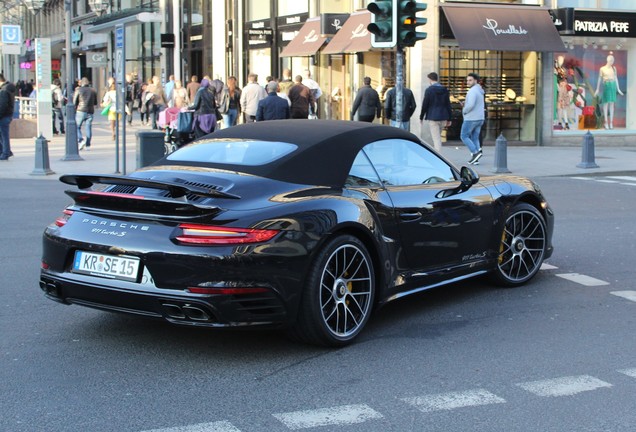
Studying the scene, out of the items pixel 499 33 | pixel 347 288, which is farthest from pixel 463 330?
pixel 499 33

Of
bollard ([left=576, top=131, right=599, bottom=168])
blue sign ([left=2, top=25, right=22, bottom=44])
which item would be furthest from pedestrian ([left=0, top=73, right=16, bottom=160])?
bollard ([left=576, top=131, right=599, bottom=168])

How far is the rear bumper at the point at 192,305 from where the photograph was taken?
536 centimetres

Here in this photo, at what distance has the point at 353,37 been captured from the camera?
27031 millimetres

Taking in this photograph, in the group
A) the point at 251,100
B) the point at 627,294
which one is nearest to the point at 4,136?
the point at 251,100

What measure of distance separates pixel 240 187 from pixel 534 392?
6.89ft

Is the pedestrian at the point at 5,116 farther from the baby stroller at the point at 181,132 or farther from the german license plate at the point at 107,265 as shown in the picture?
the german license plate at the point at 107,265

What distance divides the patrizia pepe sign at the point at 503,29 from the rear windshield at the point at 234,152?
1975 cm

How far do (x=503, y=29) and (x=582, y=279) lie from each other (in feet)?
59.8

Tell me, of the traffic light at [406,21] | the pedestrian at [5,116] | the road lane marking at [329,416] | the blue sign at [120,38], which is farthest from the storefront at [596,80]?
the road lane marking at [329,416]

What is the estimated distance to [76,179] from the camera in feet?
20.2

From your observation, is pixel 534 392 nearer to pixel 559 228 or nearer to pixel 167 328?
pixel 167 328

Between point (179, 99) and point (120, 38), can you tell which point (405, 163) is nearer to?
point (120, 38)

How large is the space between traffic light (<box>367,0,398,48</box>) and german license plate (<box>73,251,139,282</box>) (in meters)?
9.16

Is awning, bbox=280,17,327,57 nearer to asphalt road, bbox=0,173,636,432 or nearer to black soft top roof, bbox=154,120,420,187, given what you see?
asphalt road, bbox=0,173,636,432
